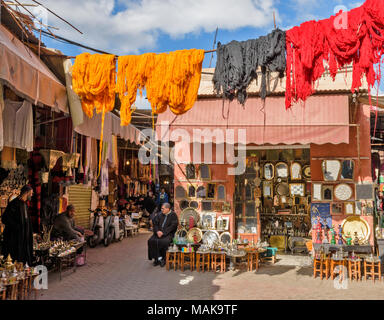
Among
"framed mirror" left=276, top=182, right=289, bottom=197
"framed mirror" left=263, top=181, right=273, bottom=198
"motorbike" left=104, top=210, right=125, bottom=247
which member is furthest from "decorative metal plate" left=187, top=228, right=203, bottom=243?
"motorbike" left=104, top=210, right=125, bottom=247

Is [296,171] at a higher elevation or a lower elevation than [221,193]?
higher

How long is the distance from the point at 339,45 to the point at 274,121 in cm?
323

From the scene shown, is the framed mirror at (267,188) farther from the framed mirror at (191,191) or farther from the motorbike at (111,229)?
the motorbike at (111,229)

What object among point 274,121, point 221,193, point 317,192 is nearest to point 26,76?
point 274,121

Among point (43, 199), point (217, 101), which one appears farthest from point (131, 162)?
point (217, 101)

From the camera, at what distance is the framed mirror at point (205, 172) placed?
32.4 ft

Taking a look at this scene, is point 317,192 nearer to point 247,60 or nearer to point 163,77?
point 247,60

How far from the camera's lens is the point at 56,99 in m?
6.40

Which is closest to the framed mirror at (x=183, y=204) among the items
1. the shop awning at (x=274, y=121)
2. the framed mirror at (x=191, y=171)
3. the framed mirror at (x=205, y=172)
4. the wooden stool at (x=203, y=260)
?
the framed mirror at (x=191, y=171)

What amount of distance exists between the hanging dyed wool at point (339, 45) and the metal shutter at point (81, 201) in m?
9.38

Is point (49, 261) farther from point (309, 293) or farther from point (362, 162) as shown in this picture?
point (362, 162)

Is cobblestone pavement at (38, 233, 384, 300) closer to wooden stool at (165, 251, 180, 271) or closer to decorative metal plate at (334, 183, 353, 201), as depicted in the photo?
wooden stool at (165, 251, 180, 271)

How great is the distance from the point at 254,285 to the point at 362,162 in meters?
3.86

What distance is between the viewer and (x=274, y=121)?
321 inches
